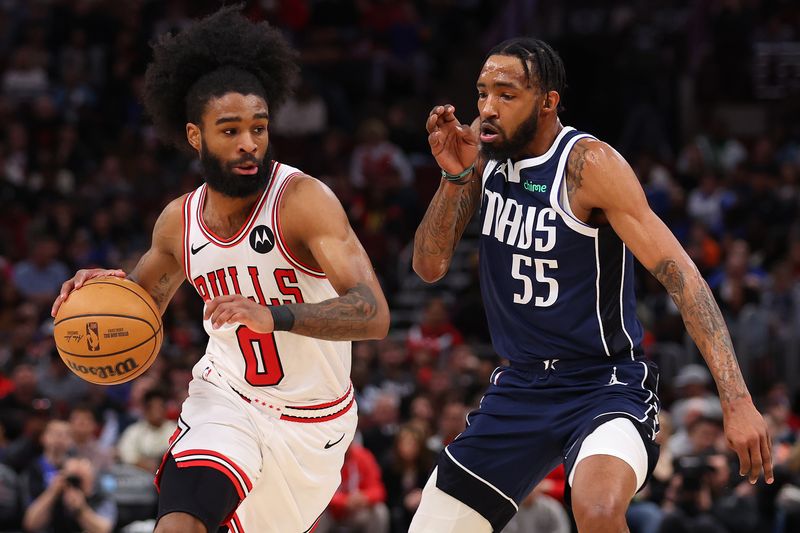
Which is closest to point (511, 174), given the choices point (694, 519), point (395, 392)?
point (694, 519)

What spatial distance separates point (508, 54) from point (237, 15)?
5.01ft

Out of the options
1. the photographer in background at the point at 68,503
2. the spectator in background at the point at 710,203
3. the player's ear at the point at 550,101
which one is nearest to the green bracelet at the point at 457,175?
the player's ear at the point at 550,101

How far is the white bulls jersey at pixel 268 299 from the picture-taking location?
5.81m

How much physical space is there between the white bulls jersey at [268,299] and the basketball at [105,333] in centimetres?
31

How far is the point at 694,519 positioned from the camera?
402 inches

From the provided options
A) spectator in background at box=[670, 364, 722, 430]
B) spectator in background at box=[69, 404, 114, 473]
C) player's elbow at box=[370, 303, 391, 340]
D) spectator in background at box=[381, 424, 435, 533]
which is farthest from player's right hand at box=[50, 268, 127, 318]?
spectator in background at box=[670, 364, 722, 430]

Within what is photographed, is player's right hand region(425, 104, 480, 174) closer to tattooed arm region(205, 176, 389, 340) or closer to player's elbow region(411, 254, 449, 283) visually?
player's elbow region(411, 254, 449, 283)

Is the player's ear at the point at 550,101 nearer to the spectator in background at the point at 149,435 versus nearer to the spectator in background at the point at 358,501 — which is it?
the spectator in background at the point at 358,501

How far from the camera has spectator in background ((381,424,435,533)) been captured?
37.3ft

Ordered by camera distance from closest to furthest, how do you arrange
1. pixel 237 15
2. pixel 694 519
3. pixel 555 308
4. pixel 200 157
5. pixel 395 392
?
pixel 555 308 → pixel 200 157 → pixel 237 15 → pixel 694 519 → pixel 395 392

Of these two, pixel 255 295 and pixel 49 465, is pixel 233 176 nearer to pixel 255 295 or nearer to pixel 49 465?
pixel 255 295

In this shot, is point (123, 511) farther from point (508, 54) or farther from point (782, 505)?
point (508, 54)

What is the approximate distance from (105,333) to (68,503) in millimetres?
4966

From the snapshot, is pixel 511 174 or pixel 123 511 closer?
pixel 511 174
